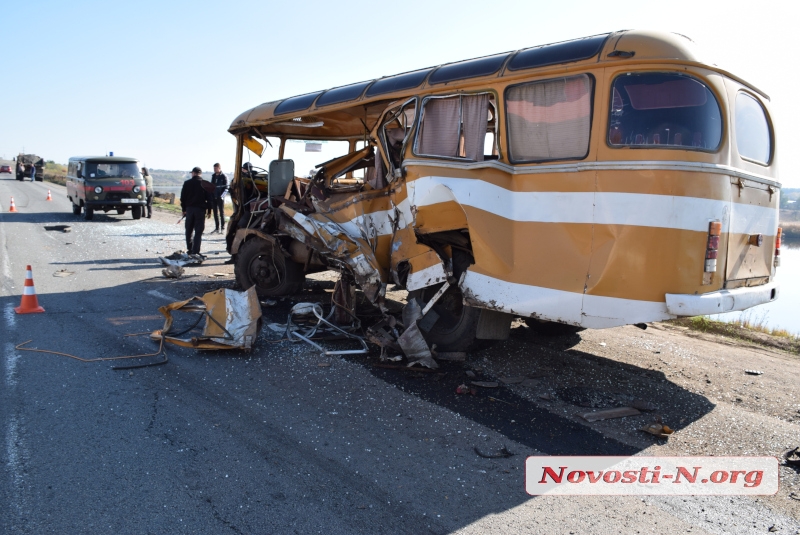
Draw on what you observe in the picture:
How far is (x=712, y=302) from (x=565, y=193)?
4.56 feet

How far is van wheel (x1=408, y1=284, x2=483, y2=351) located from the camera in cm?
564

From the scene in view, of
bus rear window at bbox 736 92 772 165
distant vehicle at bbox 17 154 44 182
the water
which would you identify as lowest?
the water

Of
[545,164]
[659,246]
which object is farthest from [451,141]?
[659,246]

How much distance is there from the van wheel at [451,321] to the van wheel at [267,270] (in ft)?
8.65

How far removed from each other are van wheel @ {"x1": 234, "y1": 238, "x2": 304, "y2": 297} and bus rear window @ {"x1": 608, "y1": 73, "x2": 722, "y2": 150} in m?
→ 4.92

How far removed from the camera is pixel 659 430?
4.24 m

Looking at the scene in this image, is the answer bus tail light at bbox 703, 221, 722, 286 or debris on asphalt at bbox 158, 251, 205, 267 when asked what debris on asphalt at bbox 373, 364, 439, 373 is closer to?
bus tail light at bbox 703, 221, 722, 286

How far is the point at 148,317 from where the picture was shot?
7043 mm

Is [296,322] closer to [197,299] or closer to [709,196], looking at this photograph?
[197,299]

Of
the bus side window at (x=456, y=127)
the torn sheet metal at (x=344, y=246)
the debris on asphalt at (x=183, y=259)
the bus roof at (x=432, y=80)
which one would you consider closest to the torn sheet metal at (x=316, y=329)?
the torn sheet metal at (x=344, y=246)

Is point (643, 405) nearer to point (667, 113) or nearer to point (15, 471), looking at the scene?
point (667, 113)

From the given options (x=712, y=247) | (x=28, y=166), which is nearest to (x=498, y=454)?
(x=712, y=247)

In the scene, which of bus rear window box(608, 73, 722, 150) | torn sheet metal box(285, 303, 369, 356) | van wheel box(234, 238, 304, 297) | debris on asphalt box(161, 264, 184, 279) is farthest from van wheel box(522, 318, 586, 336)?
debris on asphalt box(161, 264, 184, 279)

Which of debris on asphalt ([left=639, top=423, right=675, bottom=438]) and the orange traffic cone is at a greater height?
the orange traffic cone
